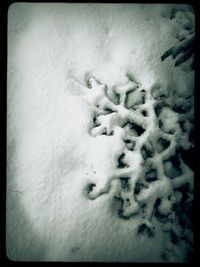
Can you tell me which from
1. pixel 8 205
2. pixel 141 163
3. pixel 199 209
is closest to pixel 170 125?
pixel 141 163

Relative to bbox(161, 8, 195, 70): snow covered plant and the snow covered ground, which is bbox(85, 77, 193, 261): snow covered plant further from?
bbox(161, 8, 195, 70): snow covered plant

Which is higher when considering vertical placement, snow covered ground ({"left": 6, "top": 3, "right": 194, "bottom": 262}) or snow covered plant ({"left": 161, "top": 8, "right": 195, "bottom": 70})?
snow covered plant ({"left": 161, "top": 8, "right": 195, "bottom": 70})

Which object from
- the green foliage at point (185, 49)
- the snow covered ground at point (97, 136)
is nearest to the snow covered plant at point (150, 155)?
the snow covered ground at point (97, 136)

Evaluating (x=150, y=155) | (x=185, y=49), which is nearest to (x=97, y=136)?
(x=150, y=155)

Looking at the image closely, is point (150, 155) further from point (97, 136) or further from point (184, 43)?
point (184, 43)

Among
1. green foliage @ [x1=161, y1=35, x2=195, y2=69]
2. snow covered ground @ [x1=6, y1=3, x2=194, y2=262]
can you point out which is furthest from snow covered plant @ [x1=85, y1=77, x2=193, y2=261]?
green foliage @ [x1=161, y1=35, x2=195, y2=69]
